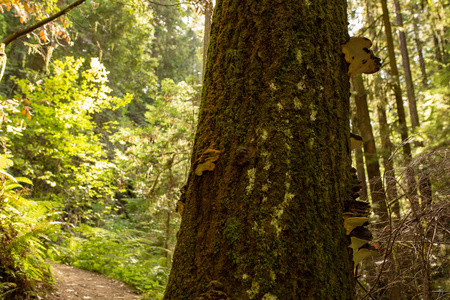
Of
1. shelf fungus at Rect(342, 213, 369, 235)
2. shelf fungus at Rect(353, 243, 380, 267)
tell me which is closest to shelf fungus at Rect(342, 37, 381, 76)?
shelf fungus at Rect(342, 213, 369, 235)

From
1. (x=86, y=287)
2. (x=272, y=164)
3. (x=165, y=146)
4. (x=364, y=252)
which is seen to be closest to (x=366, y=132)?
(x=165, y=146)

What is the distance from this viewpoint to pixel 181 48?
23.2m

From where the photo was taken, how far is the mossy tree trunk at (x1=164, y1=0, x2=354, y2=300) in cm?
107

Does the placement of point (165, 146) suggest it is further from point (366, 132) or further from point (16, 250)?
point (16, 250)

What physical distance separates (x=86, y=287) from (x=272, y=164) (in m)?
5.41

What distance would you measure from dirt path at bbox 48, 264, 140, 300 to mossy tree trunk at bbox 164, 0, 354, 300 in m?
3.79

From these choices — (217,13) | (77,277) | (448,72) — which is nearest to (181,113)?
(77,277)

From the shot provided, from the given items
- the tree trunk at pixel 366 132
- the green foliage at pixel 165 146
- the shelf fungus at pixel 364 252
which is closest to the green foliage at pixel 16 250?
the shelf fungus at pixel 364 252

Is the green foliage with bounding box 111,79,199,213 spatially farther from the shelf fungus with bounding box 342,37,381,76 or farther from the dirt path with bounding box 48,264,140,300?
the shelf fungus with bounding box 342,37,381,76

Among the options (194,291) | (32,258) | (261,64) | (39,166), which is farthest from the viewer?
(39,166)

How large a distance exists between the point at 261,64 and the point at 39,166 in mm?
7785

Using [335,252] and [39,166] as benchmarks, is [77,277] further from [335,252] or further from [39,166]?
[335,252]

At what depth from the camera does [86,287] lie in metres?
5.34

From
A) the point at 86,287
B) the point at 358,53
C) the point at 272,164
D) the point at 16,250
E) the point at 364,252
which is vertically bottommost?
the point at 86,287
